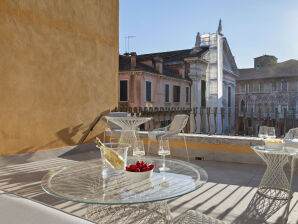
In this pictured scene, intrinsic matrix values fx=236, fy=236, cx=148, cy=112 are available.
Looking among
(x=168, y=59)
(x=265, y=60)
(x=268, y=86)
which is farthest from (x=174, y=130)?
(x=265, y=60)

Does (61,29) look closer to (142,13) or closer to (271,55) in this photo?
(142,13)

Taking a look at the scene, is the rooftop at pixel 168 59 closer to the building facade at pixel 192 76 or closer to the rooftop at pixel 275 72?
the building facade at pixel 192 76

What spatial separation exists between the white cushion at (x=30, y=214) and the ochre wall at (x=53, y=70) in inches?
133

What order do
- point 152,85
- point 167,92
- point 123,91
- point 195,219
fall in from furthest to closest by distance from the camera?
point 167,92, point 152,85, point 123,91, point 195,219

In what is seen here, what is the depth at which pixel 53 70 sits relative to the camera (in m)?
4.46

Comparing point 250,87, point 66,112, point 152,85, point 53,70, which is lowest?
point 66,112

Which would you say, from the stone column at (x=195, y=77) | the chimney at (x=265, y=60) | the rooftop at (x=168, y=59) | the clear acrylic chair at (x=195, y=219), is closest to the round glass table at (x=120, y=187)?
the clear acrylic chair at (x=195, y=219)

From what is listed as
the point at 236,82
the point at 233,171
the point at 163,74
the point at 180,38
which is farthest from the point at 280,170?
the point at 236,82

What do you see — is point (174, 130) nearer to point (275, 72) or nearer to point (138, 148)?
point (138, 148)

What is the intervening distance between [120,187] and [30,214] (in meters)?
0.52

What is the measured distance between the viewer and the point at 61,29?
460 cm

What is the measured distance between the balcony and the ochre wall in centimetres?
32

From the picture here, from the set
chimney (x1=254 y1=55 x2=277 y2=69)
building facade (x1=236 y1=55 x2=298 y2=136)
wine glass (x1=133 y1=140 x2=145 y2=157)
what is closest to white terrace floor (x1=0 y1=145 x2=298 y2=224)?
wine glass (x1=133 y1=140 x2=145 y2=157)

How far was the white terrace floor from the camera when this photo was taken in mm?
2080
